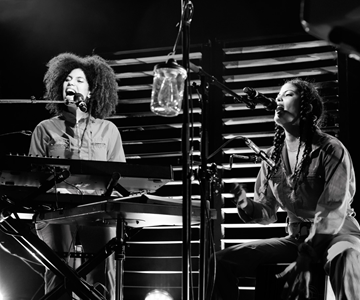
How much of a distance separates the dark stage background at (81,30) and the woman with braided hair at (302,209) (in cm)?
168

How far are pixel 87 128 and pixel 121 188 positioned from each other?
1035mm

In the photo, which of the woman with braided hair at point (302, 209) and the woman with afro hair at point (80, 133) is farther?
the woman with afro hair at point (80, 133)

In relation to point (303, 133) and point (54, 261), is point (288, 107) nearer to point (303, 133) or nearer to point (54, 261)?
point (303, 133)

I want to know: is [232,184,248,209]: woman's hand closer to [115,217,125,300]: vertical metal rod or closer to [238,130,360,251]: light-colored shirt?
[238,130,360,251]: light-colored shirt

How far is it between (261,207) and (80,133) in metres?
1.57

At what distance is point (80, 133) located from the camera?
4.30 meters

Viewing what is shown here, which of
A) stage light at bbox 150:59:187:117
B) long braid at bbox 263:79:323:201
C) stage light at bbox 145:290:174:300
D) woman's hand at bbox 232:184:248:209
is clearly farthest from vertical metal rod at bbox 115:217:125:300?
stage light at bbox 145:290:174:300

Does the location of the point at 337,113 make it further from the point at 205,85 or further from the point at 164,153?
the point at 205,85

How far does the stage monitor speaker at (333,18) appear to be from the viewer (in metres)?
0.95

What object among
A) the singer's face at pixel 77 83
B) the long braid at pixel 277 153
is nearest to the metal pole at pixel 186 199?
the long braid at pixel 277 153

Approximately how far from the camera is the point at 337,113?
4.72m

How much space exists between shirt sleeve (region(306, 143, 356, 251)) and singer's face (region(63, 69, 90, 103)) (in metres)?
2.00

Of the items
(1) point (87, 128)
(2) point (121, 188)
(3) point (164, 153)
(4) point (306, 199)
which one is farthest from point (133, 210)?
(3) point (164, 153)

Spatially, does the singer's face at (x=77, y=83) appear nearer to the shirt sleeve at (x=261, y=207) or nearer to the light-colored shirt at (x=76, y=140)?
the light-colored shirt at (x=76, y=140)
